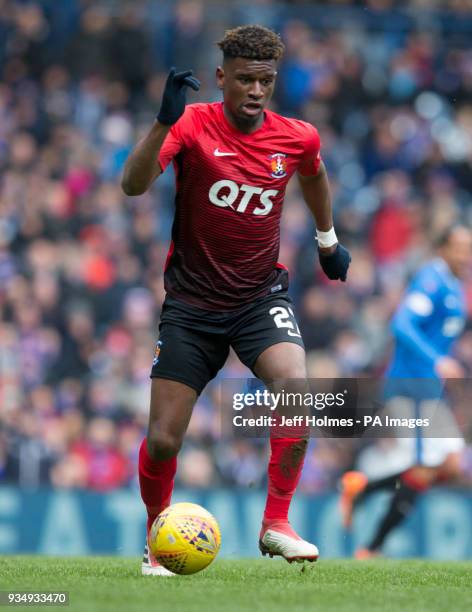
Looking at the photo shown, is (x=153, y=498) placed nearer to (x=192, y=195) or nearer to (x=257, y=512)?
(x=192, y=195)

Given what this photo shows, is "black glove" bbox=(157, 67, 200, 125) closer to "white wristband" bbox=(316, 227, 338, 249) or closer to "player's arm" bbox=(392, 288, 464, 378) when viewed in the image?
"white wristband" bbox=(316, 227, 338, 249)

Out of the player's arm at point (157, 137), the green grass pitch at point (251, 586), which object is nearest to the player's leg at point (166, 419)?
the green grass pitch at point (251, 586)

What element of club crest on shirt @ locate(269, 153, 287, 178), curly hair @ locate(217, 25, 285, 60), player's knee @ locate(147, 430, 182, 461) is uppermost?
curly hair @ locate(217, 25, 285, 60)

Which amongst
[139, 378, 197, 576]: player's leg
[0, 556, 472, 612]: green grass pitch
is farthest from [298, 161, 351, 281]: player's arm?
[0, 556, 472, 612]: green grass pitch

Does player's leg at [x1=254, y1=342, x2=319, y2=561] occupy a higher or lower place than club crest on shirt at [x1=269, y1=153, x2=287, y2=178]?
lower

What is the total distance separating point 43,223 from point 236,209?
776cm

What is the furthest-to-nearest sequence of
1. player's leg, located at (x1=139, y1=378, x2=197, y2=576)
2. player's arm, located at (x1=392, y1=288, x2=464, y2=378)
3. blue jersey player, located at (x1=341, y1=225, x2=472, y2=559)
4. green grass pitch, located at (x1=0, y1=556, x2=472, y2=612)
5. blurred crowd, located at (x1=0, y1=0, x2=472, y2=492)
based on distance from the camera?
blurred crowd, located at (x1=0, y1=0, x2=472, y2=492) < blue jersey player, located at (x1=341, y1=225, x2=472, y2=559) < player's arm, located at (x1=392, y1=288, x2=464, y2=378) < player's leg, located at (x1=139, y1=378, x2=197, y2=576) < green grass pitch, located at (x1=0, y1=556, x2=472, y2=612)

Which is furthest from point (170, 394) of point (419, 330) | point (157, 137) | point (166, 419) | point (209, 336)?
point (419, 330)

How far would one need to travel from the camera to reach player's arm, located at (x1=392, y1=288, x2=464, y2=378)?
29.4 feet

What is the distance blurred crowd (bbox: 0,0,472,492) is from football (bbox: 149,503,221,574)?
4998 millimetres

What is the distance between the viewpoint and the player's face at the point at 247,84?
6156 millimetres

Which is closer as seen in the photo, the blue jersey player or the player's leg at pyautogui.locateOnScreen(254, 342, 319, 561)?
the player's leg at pyautogui.locateOnScreen(254, 342, 319, 561)

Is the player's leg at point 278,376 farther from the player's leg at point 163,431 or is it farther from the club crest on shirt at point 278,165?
the club crest on shirt at point 278,165

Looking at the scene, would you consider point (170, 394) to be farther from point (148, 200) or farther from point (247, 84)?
point (148, 200)
